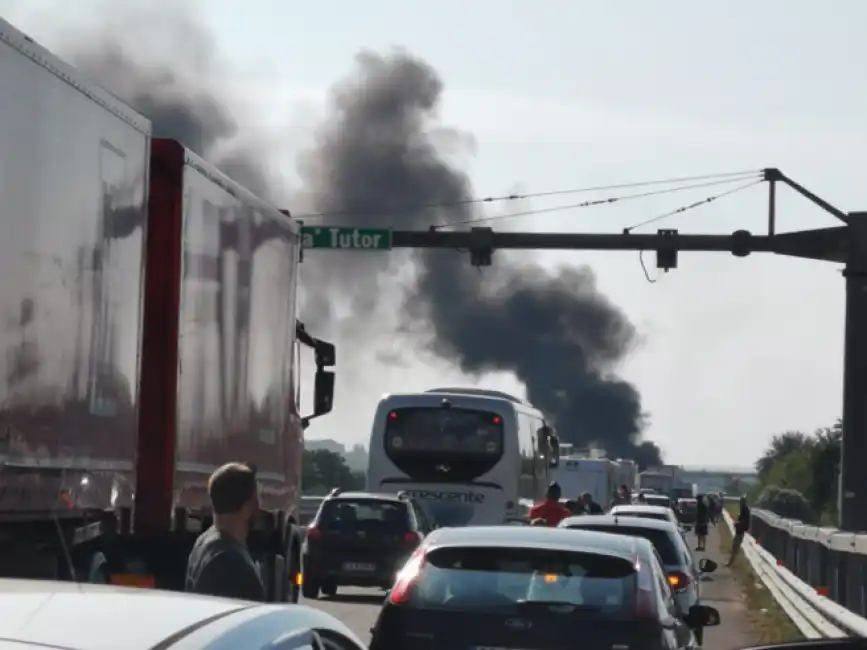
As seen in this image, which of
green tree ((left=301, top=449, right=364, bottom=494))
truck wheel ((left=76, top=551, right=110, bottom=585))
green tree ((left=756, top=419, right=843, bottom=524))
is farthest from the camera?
green tree ((left=301, top=449, right=364, bottom=494))

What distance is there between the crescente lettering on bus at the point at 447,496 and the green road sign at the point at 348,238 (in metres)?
4.98

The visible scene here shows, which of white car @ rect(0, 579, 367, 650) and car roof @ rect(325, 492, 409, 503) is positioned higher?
white car @ rect(0, 579, 367, 650)

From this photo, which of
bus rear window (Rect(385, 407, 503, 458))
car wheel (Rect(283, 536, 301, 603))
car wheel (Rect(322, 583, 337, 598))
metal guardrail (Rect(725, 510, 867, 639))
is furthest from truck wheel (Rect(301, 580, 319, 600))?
car wheel (Rect(283, 536, 301, 603))

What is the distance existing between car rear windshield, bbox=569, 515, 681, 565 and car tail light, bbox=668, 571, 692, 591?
0.32 metres

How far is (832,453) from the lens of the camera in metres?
70.4

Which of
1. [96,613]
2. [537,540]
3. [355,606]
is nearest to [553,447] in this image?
[355,606]

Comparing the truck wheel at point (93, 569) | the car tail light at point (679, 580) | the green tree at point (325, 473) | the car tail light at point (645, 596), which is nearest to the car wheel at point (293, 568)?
the car tail light at point (679, 580)

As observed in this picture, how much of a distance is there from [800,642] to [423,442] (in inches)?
1059

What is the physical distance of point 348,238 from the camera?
35969 mm

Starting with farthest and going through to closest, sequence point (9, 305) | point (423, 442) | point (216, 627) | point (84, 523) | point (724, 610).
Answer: point (423, 442), point (724, 610), point (84, 523), point (9, 305), point (216, 627)

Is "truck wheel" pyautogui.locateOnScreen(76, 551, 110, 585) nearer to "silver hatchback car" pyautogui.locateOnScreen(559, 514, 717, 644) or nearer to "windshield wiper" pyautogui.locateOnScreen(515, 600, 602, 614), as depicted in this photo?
"windshield wiper" pyautogui.locateOnScreen(515, 600, 602, 614)

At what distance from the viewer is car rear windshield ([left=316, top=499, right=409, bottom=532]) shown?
28109 millimetres

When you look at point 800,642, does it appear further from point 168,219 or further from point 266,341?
point 266,341

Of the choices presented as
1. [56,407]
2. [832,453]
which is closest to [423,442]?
[56,407]
